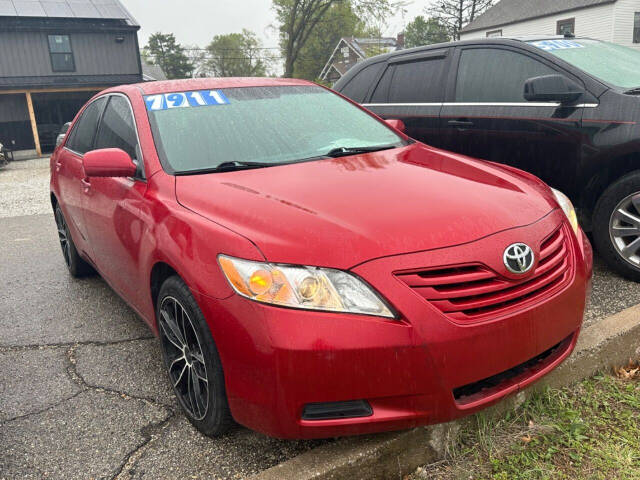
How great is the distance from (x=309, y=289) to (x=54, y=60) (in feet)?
92.8

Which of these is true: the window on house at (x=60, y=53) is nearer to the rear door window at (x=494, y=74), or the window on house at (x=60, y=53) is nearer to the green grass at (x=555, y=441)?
the rear door window at (x=494, y=74)

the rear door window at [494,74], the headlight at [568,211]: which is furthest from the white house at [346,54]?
the headlight at [568,211]

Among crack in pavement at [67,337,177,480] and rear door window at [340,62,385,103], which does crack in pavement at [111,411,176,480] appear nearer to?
crack in pavement at [67,337,177,480]

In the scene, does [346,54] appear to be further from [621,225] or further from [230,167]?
[230,167]

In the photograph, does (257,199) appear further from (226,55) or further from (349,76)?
(226,55)

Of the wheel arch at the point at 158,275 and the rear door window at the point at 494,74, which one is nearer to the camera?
the wheel arch at the point at 158,275

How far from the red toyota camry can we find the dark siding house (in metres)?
24.6

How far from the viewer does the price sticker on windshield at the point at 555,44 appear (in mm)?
4234

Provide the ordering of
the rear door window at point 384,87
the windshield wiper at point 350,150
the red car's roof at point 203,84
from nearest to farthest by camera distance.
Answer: the windshield wiper at point 350,150
the red car's roof at point 203,84
the rear door window at point 384,87

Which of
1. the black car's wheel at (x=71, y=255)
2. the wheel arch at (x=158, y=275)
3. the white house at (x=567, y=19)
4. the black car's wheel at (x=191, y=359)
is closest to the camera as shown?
the black car's wheel at (x=191, y=359)

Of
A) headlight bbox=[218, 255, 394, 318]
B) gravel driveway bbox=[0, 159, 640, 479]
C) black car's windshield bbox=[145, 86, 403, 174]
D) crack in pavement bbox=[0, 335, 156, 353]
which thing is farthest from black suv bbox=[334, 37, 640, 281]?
crack in pavement bbox=[0, 335, 156, 353]

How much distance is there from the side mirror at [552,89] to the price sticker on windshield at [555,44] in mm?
574

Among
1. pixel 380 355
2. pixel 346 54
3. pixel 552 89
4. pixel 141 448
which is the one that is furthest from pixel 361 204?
pixel 346 54

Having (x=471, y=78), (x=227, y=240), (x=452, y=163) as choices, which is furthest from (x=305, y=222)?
(x=471, y=78)
